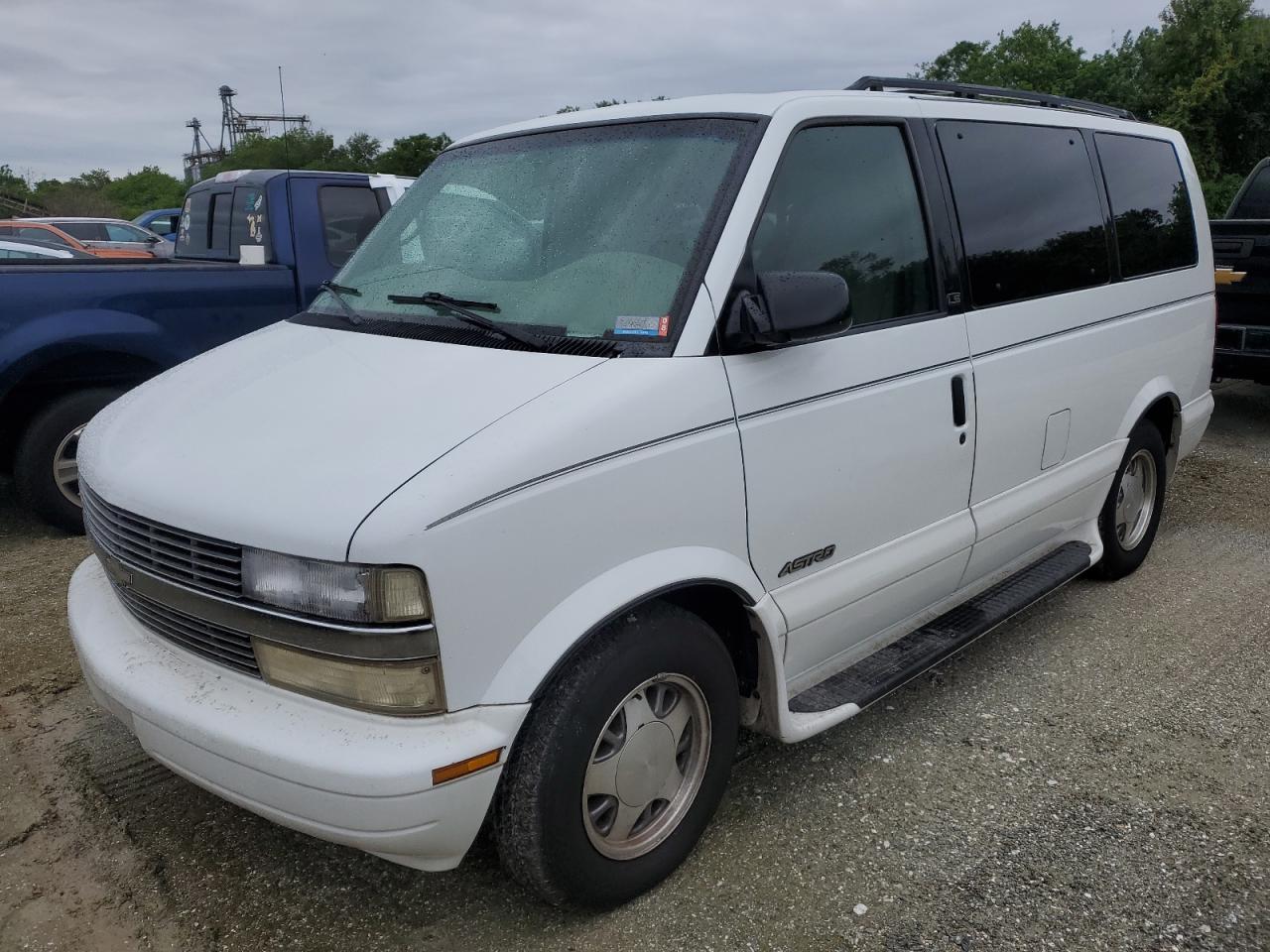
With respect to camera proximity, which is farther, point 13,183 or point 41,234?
point 13,183

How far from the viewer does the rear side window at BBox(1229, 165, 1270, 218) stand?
28.8 feet

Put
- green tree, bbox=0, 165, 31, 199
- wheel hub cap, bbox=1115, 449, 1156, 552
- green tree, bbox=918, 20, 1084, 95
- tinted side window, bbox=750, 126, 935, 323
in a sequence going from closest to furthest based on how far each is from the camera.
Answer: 1. tinted side window, bbox=750, 126, 935, 323
2. wheel hub cap, bbox=1115, 449, 1156, 552
3. green tree, bbox=918, 20, 1084, 95
4. green tree, bbox=0, 165, 31, 199

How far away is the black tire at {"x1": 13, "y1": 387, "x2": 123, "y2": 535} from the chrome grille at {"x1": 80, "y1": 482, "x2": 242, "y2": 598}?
308cm

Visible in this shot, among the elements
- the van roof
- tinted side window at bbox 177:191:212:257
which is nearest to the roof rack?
the van roof

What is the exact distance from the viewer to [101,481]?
8.77ft

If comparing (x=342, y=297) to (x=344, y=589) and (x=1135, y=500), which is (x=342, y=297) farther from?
(x=1135, y=500)

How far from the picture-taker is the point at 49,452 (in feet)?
17.8

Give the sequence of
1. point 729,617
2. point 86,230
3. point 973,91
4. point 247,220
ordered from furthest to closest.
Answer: point 86,230 < point 247,220 < point 973,91 < point 729,617

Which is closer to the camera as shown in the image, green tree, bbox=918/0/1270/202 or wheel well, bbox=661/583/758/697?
wheel well, bbox=661/583/758/697

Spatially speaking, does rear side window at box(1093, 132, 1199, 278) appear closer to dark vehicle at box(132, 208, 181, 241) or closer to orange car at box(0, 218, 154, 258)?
orange car at box(0, 218, 154, 258)

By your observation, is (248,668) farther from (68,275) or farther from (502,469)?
(68,275)

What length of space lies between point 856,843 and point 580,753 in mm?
1054

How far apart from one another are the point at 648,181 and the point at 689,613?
3.99 feet

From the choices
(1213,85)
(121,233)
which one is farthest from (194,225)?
(1213,85)
